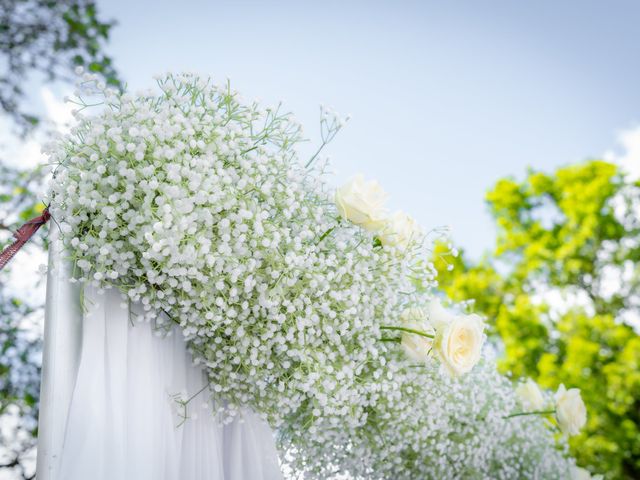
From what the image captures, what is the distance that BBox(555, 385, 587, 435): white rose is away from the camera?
8.04 ft

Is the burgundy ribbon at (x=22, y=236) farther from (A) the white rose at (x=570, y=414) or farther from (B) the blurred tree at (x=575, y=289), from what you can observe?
(B) the blurred tree at (x=575, y=289)

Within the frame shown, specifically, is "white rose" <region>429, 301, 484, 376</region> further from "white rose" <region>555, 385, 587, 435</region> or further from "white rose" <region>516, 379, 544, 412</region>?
"white rose" <region>516, 379, 544, 412</region>

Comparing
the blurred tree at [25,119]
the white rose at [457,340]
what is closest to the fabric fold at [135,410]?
the white rose at [457,340]

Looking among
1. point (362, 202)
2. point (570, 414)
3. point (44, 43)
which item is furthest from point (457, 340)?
point (44, 43)

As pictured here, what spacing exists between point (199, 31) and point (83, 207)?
17.2 ft

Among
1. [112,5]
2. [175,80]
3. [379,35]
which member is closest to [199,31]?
[112,5]

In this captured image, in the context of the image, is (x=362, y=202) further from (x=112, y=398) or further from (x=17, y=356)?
(x=17, y=356)

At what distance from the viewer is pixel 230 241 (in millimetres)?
1382

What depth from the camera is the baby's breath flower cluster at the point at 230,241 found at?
1.30 metres

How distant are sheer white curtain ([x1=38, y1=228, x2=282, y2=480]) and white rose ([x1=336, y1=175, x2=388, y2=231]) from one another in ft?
1.80

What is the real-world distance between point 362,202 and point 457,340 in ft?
1.59

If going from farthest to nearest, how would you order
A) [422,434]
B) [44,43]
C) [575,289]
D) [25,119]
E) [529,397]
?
[575,289] < [44,43] < [25,119] < [529,397] < [422,434]

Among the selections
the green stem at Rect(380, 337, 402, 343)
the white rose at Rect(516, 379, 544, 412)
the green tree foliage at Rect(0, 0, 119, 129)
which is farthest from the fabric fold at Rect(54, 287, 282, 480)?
the green tree foliage at Rect(0, 0, 119, 129)

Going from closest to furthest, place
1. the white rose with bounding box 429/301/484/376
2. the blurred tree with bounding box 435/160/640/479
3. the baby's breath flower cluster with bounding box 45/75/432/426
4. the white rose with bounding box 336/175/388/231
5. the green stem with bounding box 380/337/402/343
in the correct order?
the baby's breath flower cluster with bounding box 45/75/432/426 < the white rose with bounding box 336/175/388/231 < the white rose with bounding box 429/301/484/376 < the green stem with bounding box 380/337/402/343 < the blurred tree with bounding box 435/160/640/479
